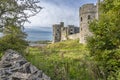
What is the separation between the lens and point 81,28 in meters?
62.4

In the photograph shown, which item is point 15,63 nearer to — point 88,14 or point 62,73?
point 62,73

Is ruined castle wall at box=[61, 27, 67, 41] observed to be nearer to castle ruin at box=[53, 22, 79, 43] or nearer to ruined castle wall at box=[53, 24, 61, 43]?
castle ruin at box=[53, 22, 79, 43]

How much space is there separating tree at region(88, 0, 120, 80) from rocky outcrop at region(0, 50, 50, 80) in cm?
522

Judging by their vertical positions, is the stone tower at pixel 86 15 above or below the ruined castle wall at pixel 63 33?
above

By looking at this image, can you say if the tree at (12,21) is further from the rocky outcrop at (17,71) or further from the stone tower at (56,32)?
the stone tower at (56,32)

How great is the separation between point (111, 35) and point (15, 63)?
7000 millimetres

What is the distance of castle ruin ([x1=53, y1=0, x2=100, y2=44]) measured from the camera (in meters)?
60.9

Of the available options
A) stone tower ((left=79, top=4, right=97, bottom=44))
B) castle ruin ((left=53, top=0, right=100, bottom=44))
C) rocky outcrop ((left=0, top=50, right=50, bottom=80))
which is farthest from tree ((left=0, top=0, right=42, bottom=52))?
stone tower ((left=79, top=4, right=97, bottom=44))

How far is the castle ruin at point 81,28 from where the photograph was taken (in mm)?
60934

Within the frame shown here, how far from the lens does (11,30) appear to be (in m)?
22.5

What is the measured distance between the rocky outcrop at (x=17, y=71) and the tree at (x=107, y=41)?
5.22 metres

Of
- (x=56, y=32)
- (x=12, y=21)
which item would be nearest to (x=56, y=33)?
(x=56, y=32)

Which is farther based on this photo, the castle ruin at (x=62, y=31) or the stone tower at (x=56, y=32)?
the stone tower at (x=56, y=32)

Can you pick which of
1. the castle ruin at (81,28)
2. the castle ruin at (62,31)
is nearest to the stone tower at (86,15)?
the castle ruin at (81,28)
